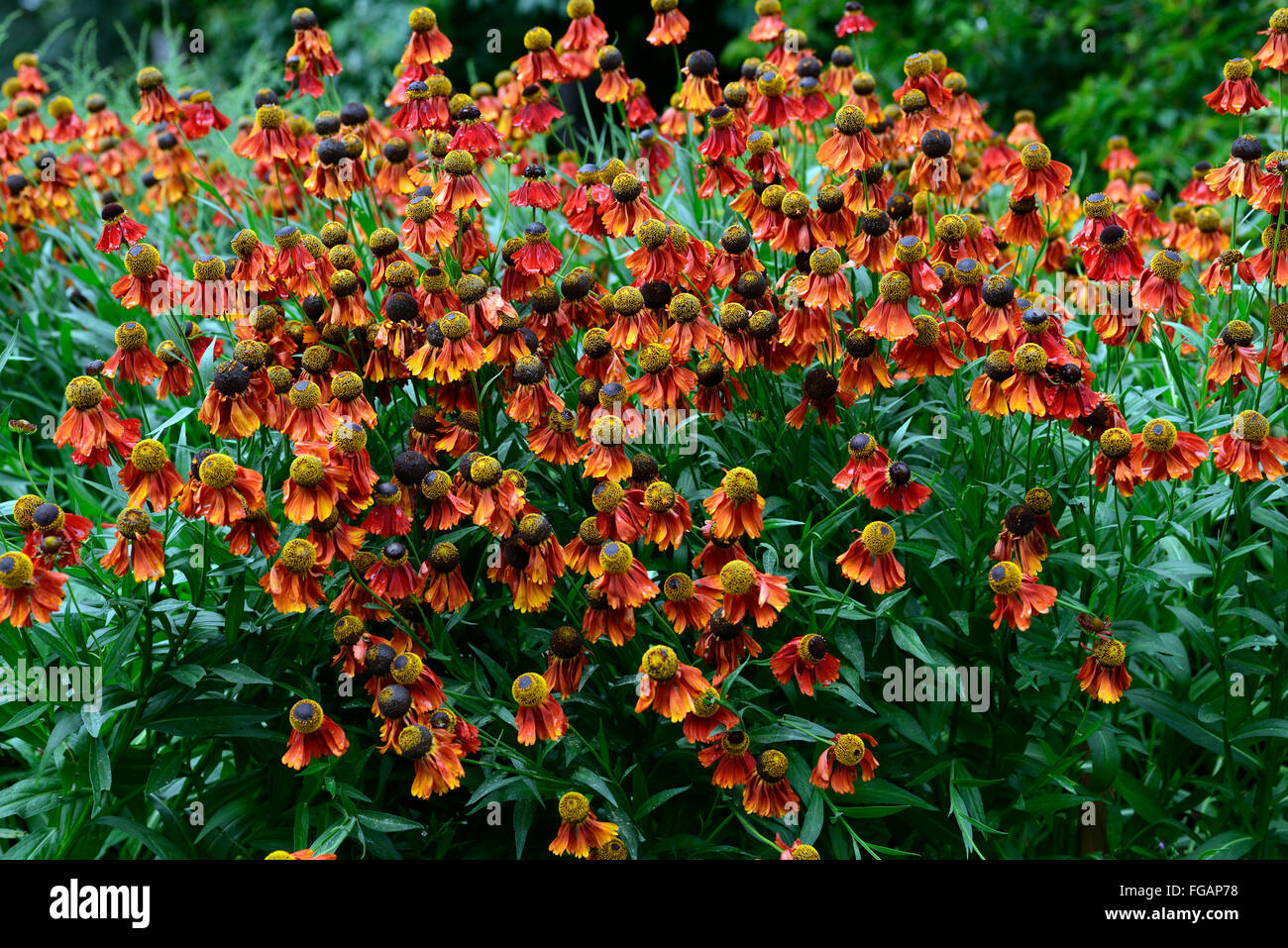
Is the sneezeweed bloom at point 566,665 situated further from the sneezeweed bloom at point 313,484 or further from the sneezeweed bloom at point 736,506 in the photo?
the sneezeweed bloom at point 313,484

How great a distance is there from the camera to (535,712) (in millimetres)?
2068

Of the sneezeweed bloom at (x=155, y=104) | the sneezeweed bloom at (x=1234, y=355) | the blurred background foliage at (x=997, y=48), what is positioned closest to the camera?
the sneezeweed bloom at (x=1234, y=355)

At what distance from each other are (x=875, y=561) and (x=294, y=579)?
41.3 inches

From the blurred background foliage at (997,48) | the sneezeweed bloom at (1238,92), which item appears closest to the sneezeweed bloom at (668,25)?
the blurred background foliage at (997,48)

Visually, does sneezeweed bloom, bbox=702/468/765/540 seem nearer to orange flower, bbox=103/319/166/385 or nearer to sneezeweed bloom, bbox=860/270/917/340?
sneezeweed bloom, bbox=860/270/917/340

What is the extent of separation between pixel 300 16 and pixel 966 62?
4878 mm

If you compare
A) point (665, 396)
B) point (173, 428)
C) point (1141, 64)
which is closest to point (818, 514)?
point (665, 396)

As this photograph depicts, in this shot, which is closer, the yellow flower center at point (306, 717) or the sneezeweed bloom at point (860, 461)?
the yellow flower center at point (306, 717)

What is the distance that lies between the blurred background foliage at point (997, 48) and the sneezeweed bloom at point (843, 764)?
2278mm

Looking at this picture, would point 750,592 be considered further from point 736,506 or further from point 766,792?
point 766,792

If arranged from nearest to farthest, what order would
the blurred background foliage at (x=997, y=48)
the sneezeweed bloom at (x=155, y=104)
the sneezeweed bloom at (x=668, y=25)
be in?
the sneezeweed bloom at (x=668, y=25) → the sneezeweed bloom at (x=155, y=104) → the blurred background foliage at (x=997, y=48)

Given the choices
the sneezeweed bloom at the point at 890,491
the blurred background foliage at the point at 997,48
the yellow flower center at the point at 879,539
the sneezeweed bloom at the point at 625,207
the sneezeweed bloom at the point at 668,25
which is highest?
the blurred background foliage at the point at 997,48

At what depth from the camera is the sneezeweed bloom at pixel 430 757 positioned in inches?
78.5
